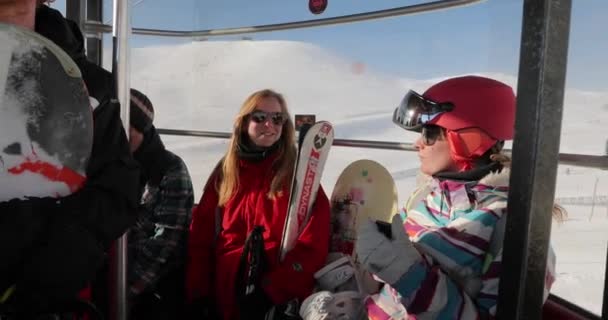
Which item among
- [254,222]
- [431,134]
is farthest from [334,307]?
[254,222]

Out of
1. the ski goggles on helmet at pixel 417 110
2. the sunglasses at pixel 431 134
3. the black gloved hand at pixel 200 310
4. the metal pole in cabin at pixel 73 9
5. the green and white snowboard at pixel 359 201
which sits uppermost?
the metal pole in cabin at pixel 73 9

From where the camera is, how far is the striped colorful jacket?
140 centimetres

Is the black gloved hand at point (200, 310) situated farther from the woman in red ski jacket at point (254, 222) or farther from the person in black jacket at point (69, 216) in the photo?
the person in black jacket at point (69, 216)

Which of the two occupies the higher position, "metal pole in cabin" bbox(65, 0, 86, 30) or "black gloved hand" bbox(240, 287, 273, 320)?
"metal pole in cabin" bbox(65, 0, 86, 30)

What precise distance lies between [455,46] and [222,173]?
14.9 meters

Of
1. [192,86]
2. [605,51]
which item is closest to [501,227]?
[605,51]

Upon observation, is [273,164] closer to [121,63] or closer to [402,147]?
[402,147]

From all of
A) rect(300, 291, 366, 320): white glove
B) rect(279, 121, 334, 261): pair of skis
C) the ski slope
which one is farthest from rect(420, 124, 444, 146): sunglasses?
the ski slope

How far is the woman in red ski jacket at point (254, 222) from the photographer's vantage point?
2338 millimetres

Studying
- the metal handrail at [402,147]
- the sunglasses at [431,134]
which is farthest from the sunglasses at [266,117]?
the sunglasses at [431,134]

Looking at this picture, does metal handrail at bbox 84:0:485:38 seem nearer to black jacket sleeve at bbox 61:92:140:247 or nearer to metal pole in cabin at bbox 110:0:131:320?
metal pole in cabin at bbox 110:0:131:320

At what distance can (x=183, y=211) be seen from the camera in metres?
2.50

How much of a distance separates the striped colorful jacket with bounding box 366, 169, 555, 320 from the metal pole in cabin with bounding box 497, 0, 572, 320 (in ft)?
1.70

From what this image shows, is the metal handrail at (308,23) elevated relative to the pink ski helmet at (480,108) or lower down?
elevated
